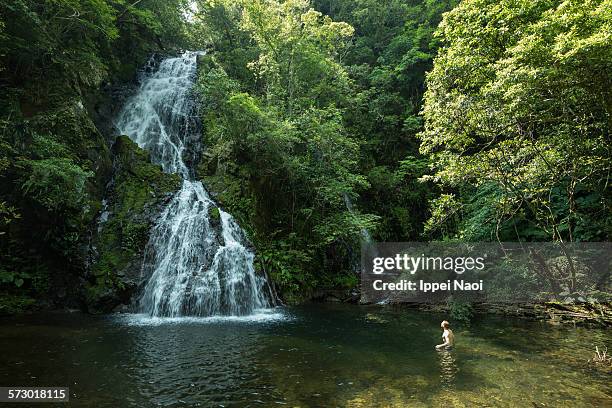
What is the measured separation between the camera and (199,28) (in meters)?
29.1

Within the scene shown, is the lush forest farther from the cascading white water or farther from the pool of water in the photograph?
the pool of water

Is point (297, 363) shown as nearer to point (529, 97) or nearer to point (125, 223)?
point (529, 97)

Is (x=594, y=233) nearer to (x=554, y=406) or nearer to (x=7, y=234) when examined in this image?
(x=554, y=406)

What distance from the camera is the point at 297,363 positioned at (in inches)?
315

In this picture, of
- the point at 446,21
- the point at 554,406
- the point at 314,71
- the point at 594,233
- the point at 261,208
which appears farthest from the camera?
the point at 314,71

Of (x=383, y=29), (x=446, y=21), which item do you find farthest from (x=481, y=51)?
(x=383, y=29)

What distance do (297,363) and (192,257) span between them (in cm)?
765

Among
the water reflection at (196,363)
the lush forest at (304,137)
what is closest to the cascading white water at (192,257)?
the lush forest at (304,137)

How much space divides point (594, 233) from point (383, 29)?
2194cm

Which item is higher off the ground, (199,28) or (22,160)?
(199,28)

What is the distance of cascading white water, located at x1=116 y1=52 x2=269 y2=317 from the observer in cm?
1336

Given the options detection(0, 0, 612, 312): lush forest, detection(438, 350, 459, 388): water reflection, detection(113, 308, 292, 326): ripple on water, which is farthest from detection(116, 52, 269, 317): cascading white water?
detection(438, 350, 459, 388): water reflection

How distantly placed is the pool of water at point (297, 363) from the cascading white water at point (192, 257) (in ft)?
3.98

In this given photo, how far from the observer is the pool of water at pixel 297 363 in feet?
20.6
